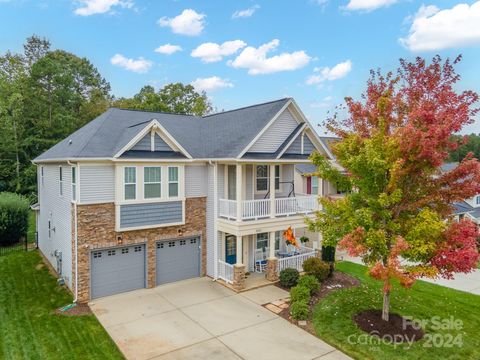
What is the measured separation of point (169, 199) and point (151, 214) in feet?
3.29

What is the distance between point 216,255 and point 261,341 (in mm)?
5959

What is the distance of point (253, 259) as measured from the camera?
17672 mm

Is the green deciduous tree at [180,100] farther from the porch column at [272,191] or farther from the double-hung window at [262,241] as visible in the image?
the porch column at [272,191]

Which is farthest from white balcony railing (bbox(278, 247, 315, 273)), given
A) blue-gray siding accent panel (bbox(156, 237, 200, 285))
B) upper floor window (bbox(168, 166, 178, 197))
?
upper floor window (bbox(168, 166, 178, 197))

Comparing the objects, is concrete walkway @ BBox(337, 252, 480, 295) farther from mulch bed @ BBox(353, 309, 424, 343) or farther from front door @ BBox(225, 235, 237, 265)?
front door @ BBox(225, 235, 237, 265)

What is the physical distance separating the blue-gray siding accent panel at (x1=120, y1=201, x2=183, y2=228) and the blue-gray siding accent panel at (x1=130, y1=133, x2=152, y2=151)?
2323 millimetres

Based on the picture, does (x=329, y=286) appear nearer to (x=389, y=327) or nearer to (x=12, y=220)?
(x=389, y=327)

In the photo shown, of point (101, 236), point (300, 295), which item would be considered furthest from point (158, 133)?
point (300, 295)

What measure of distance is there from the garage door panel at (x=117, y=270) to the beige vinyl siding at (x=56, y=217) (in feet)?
4.02

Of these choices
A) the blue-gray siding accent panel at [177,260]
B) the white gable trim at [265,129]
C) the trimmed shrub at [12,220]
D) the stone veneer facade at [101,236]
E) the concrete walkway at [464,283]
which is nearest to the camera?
the stone veneer facade at [101,236]

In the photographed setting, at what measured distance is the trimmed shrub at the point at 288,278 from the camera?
14.9 meters

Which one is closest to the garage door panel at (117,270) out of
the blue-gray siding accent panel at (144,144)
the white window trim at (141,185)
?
the white window trim at (141,185)

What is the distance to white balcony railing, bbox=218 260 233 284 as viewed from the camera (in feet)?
50.8

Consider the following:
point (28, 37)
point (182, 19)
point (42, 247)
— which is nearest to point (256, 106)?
point (182, 19)
